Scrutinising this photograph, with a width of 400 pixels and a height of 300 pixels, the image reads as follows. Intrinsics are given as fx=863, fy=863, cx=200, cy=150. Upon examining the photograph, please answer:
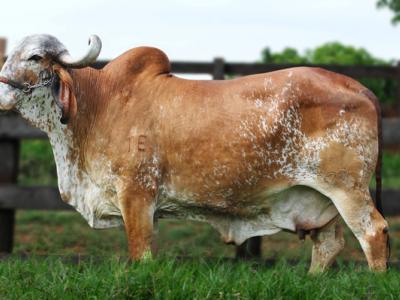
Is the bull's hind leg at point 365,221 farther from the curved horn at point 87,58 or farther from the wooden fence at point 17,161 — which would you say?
the wooden fence at point 17,161

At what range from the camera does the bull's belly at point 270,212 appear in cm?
504

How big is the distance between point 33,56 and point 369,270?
2.30 m

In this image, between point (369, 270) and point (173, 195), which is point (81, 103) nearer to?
point (173, 195)

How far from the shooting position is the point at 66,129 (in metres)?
5.12

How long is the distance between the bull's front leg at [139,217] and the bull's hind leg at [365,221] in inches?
41.1

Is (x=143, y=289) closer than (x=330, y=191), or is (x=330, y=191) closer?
(x=143, y=289)

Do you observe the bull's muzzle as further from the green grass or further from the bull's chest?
the green grass

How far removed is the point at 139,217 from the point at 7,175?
2.96 m

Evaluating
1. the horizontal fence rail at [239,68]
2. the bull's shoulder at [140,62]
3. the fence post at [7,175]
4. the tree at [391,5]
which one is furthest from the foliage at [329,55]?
the bull's shoulder at [140,62]

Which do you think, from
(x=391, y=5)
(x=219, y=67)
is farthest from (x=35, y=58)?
(x=391, y=5)

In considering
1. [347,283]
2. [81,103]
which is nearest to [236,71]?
[81,103]

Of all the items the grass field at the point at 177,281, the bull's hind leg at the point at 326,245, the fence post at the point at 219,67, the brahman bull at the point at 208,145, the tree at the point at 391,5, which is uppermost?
the tree at the point at 391,5

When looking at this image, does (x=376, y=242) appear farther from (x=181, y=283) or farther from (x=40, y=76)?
(x=40, y=76)

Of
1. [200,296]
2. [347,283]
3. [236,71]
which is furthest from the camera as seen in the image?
[236,71]
